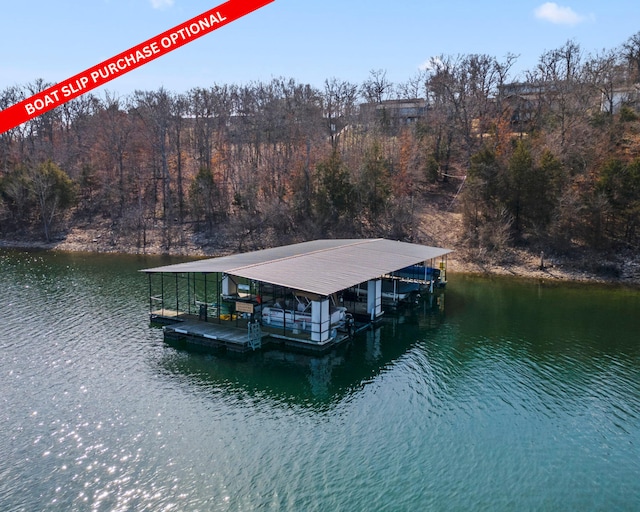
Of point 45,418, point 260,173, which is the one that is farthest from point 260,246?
point 45,418

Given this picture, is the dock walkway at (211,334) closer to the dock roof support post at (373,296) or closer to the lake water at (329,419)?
the lake water at (329,419)

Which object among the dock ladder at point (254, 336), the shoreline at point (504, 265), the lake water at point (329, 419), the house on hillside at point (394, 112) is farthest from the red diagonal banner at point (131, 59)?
the house on hillside at point (394, 112)

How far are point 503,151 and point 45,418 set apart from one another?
159 feet

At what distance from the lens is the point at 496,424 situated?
1784cm

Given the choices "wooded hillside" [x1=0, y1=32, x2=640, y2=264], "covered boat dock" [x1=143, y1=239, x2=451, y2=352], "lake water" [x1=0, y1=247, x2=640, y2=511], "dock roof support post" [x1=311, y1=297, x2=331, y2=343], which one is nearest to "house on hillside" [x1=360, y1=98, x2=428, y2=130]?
"wooded hillside" [x1=0, y1=32, x2=640, y2=264]

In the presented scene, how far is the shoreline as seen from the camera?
132ft

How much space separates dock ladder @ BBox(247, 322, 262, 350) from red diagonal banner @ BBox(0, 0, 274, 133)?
13.5 meters

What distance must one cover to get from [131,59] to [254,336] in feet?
47.2

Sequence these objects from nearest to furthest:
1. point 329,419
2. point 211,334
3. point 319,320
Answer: point 329,419 < point 319,320 < point 211,334

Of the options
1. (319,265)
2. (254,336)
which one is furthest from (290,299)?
(254,336)

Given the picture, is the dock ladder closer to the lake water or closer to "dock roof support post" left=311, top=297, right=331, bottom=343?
the lake water

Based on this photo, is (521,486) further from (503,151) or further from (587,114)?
(587,114)

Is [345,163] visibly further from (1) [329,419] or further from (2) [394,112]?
(1) [329,419]

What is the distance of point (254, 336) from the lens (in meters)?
24.3
